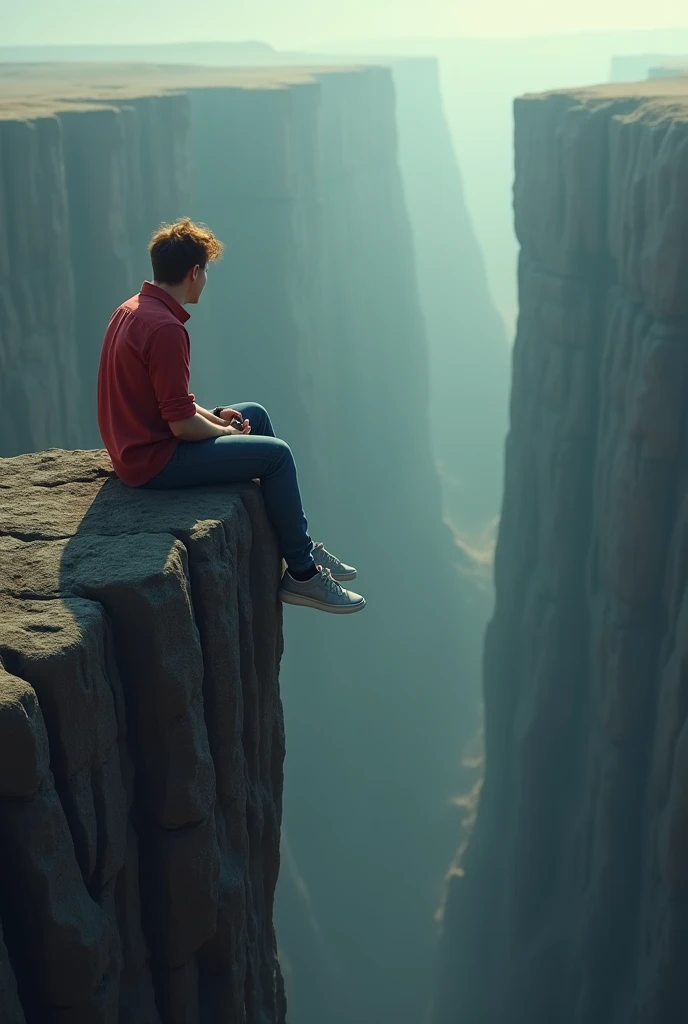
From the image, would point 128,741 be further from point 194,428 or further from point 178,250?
point 178,250

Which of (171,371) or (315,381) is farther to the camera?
(315,381)

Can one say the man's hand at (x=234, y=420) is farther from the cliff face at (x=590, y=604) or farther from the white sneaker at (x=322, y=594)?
the cliff face at (x=590, y=604)

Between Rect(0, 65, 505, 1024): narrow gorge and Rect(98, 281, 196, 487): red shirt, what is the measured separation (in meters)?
0.44

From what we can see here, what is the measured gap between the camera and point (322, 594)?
558 cm

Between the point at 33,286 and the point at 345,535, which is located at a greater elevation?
the point at 33,286

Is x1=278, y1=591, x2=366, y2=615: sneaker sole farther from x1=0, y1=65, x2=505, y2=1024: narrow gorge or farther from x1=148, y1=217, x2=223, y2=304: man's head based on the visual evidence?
x1=148, y1=217, x2=223, y2=304: man's head

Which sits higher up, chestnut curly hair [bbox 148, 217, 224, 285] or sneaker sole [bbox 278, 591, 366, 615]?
chestnut curly hair [bbox 148, 217, 224, 285]

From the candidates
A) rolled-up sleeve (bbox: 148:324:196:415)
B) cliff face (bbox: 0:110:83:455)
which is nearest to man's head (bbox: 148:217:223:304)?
rolled-up sleeve (bbox: 148:324:196:415)

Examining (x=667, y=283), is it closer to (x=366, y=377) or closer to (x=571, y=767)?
(x=571, y=767)

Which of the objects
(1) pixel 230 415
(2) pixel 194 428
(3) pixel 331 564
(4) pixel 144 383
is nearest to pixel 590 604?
(3) pixel 331 564

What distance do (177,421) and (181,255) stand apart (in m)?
0.73

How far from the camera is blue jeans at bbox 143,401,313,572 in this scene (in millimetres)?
5262

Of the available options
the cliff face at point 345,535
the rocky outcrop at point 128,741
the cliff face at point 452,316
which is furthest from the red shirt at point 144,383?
the cliff face at point 452,316

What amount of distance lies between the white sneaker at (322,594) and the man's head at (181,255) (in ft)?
4.86
